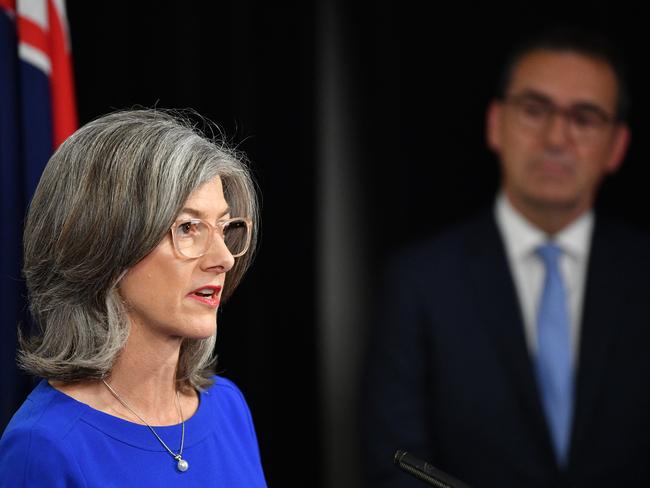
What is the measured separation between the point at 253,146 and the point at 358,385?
37.0 inches

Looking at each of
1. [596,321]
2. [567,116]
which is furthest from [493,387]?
[567,116]

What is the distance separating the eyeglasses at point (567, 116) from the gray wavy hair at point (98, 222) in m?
1.45

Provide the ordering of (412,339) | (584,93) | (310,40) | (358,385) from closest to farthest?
(412,339) → (584,93) → (310,40) → (358,385)

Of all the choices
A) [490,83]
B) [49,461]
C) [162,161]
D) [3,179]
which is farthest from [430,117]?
[49,461]

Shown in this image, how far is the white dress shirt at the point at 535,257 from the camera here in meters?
2.77

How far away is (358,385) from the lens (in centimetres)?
344

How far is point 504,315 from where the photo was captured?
8.80ft

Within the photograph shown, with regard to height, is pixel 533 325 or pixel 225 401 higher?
pixel 225 401

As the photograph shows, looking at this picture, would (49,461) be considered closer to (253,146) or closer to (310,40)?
(253,146)

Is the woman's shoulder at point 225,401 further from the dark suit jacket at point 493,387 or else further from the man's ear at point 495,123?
the man's ear at point 495,123

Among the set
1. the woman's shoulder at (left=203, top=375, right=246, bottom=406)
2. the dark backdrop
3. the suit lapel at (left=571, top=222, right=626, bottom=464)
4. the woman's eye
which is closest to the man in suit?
the suit lapel at (left=571, top=222, right=626, bottom=464)

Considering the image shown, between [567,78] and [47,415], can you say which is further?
[567,78]

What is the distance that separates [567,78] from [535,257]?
0.50 meters

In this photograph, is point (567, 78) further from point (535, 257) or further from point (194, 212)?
point (194, 212)
